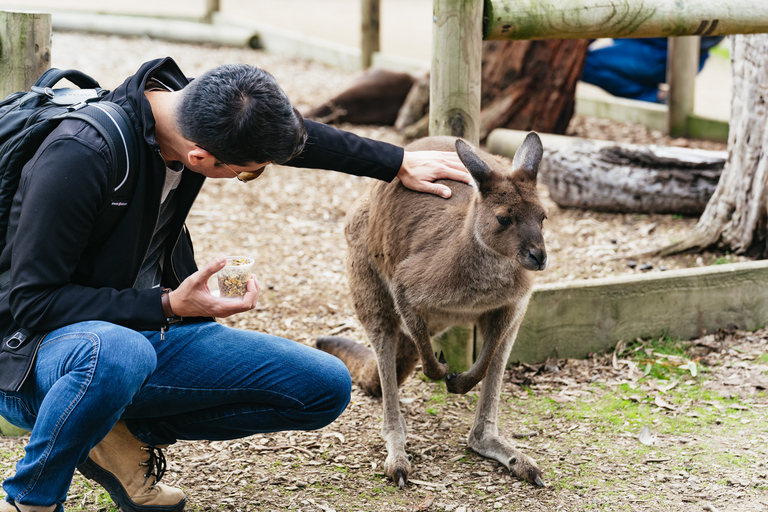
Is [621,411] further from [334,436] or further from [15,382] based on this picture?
[15,382]

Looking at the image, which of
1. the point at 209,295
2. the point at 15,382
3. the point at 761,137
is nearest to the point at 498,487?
the point at 209,295

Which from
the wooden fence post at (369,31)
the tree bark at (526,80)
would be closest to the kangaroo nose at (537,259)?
the tree bark at (526,80)

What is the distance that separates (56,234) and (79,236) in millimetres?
66

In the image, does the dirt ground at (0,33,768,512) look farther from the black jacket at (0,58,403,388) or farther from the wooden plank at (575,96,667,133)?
the wooden plank at (575,96,667,133)

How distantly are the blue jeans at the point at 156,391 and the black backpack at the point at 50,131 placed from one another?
0.34m

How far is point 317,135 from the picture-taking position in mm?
2834

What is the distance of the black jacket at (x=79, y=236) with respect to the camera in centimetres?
204

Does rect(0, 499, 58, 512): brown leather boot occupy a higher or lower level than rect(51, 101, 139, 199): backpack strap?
lower

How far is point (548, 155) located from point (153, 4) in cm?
1300

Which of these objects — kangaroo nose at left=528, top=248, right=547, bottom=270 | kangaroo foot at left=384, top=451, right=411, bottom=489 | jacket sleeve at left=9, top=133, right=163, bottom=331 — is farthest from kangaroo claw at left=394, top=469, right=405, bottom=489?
jacket sleeve at left=9, top=133, right=163, bottom=331

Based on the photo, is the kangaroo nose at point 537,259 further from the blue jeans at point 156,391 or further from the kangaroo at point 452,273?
the blue jeans at point 156,391

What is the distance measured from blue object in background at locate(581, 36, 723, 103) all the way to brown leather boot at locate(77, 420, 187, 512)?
688 cm

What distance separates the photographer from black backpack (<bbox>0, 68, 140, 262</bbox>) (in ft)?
6.93

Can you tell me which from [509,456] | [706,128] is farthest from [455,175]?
[706,128]
